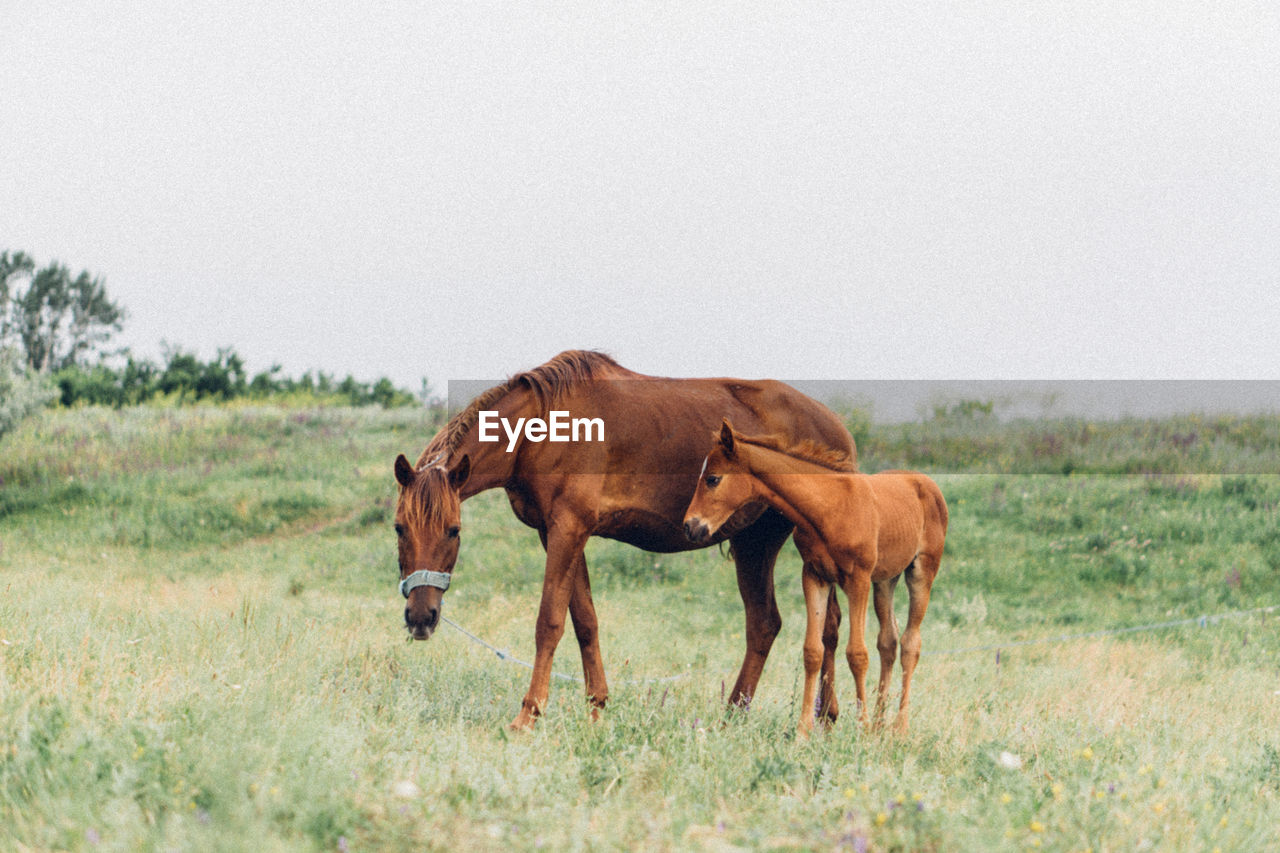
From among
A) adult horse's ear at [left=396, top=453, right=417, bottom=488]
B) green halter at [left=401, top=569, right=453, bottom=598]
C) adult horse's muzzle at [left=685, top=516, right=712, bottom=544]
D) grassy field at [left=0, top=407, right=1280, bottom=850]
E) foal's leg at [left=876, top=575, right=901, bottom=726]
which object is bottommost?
grassy field at [left=0, top=407, right=1280, bottom=850]

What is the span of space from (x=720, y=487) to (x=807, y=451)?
65cm

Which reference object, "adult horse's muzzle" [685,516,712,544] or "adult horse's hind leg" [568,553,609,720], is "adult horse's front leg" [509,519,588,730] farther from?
"adult horse's muzzle" [685,516,712,544]

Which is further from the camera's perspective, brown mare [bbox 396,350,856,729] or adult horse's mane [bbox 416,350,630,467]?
adult horse's mane [bbox 416,350,630,467]

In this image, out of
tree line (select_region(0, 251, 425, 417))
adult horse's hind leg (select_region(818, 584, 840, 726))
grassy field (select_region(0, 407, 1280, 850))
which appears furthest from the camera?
tree line (select_region(0, 251, 425, 417))

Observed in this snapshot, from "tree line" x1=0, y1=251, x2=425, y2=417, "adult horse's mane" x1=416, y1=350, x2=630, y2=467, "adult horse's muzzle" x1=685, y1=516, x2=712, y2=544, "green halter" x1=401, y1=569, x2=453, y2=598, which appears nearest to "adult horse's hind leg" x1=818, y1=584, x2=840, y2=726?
"adult horse's muzzle" x1=685, y1=516, x2=712, y2=544

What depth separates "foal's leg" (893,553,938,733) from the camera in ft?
20.2

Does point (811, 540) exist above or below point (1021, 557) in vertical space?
above

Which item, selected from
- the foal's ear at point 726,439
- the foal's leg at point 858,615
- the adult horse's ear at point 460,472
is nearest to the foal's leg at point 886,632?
the foal's leg at point 858,615

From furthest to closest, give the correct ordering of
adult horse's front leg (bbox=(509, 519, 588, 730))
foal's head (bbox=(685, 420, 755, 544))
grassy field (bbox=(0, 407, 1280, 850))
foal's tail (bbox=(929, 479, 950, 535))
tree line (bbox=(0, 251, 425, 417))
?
tree line (bbox=(0, 251, 425, 417))
foal's tail (bbox=(929, 479, 950, 535))
adult horse's front leg (bbox=(509, 519, 588, 730))
foal's head (bbox=(685, 420, 755, 544))
grassy field (bbox=(0, 407, 1280, 850))

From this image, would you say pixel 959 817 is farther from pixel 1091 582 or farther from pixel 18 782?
pixel 1091 582

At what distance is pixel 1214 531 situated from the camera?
49.7 ft

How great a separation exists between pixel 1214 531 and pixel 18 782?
53.2 ft

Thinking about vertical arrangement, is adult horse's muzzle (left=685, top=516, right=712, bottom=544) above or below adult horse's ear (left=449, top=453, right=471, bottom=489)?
below

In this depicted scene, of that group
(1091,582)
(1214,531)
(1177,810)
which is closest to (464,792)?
(1177,810)
